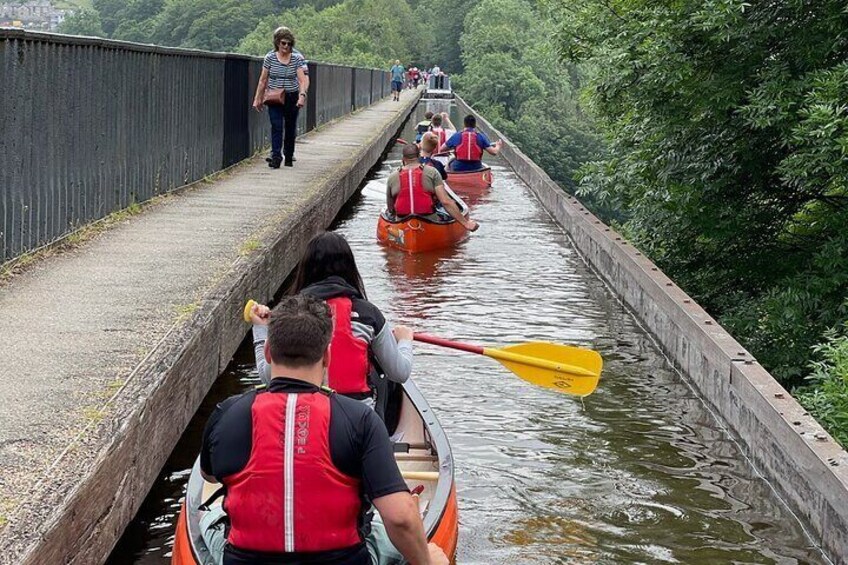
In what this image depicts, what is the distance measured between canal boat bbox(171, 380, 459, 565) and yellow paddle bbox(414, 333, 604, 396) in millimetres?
609

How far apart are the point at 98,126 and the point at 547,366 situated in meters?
6.65

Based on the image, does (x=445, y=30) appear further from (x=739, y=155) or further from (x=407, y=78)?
(x=739, y=155)

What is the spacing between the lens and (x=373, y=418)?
15.0ft

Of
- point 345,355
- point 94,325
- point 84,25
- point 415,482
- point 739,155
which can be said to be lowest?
point 415,482

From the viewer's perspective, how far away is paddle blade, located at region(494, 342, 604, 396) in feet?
28.2

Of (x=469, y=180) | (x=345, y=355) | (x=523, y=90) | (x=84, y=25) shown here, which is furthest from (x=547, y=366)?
(x=84, y=25)

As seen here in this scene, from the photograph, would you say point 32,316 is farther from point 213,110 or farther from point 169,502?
point 213,110

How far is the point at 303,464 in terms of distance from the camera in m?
4.48

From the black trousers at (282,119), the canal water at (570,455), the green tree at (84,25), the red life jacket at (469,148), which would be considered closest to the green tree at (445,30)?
the green tree at (84,25)

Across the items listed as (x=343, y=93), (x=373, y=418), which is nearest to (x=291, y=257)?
(x=373, y=418)

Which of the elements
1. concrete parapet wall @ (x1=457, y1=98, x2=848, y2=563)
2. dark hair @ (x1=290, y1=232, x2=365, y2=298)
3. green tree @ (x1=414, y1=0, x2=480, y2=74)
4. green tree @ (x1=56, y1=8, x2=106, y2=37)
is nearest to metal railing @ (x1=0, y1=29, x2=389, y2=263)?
dark hair @ (x1=290, y1=232, x2=365, y2=298)

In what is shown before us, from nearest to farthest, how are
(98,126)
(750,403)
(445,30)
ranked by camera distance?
(750,403) → (98,126) → (445,30)

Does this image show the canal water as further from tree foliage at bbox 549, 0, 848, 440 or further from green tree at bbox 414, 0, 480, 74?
green tree at bbox 414, 0, 480, 74

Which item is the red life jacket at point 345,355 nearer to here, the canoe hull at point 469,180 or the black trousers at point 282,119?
the black trousers at point 282,119
